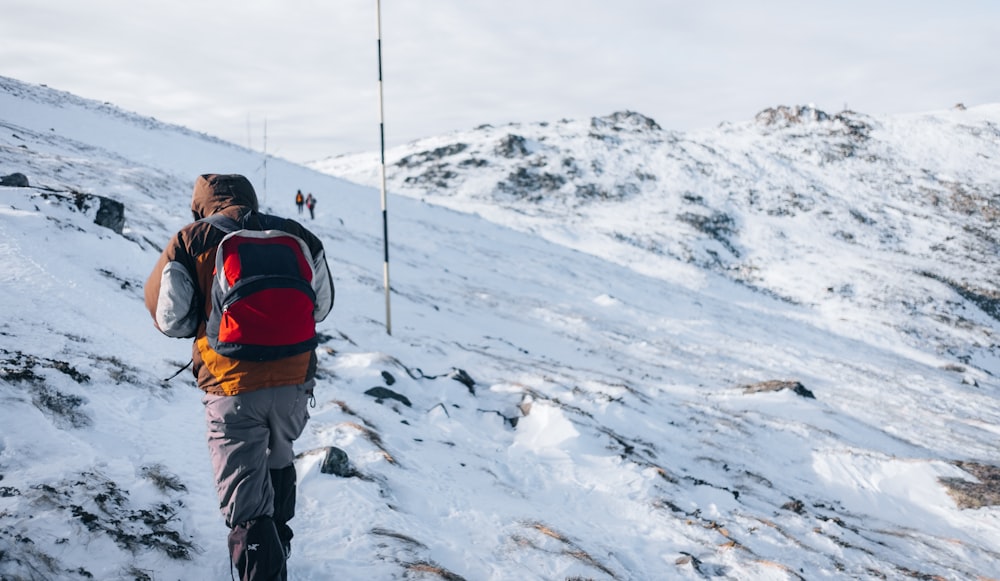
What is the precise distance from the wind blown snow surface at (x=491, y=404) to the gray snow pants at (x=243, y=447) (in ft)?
3.53

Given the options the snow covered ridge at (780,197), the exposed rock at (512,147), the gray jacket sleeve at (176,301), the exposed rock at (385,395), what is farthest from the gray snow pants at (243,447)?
the exposed rock at (512,147)

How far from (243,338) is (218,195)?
3.47 ft

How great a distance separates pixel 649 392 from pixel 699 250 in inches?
1374

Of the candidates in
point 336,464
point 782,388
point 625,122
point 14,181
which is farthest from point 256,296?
point 625,122

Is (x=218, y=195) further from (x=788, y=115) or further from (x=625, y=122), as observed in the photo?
(x=788, y=115)

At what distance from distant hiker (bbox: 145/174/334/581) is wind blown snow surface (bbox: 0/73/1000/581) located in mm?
1057

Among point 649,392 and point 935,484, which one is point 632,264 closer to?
point 649,392

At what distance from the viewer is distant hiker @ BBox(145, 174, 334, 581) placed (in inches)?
133

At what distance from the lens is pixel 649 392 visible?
51.6 ft

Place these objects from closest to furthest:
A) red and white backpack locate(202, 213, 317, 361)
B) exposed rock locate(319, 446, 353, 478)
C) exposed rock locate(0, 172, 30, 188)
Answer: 1. red and white backpack locate(202, 213, 317, 361)
2. exposed rock locate(319, 446, 353, 478)
3. exposed rock locate(0, 172, 30, 188)

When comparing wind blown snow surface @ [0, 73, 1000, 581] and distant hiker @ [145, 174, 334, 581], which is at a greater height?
distant hiker @ [145, 174, 334, 581]

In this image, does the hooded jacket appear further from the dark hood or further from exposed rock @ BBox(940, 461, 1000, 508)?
exposed rock @ BBox(940, 461, 1000, 508)

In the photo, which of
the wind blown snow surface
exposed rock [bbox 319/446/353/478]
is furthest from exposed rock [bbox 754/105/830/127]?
exposed rock [bbox 319/446/353/478]

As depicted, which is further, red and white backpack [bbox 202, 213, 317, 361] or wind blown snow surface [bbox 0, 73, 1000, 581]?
wind blown snow surface [bbox 0, 73, 1000, 581]
